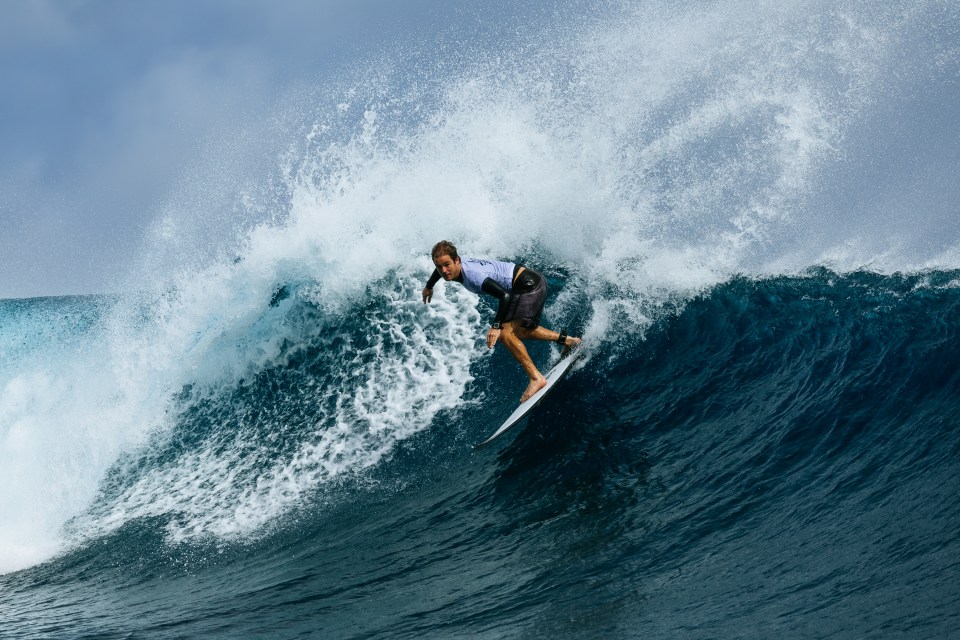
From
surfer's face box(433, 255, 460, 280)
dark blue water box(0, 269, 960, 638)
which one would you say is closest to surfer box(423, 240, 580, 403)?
surfer's face box(433, 255, 460, 280)

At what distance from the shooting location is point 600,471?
6062 millimetres

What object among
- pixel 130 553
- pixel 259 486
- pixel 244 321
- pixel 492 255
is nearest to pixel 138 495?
pixel 130 553

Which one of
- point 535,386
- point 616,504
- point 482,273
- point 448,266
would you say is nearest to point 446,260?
point 448,266

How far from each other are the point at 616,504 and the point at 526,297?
214 cm

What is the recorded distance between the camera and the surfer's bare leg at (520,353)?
22.1ft

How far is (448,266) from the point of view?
6398mm

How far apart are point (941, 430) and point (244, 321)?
843 cm

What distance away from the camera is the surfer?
641cm

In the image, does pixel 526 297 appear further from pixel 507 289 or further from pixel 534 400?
pixel 534 400

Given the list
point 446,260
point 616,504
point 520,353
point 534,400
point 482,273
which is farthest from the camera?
point 534,400

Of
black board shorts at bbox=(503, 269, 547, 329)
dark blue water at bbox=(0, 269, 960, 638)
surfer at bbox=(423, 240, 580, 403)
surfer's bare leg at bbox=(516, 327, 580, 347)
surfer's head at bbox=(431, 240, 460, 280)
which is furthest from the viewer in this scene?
surfer's bare leg at bbox=(516, 327, 580, 347)

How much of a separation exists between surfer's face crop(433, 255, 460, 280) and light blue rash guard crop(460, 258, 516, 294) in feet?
0.18

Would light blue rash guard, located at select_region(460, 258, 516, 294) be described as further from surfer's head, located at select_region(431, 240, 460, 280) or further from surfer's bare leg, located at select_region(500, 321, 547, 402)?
surfer's bare leg, located at select_region(500, 321, 547, 402)

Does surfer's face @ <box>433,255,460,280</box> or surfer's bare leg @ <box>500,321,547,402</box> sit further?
surfer's bare leg @ <box>500,321,547,402</box>
